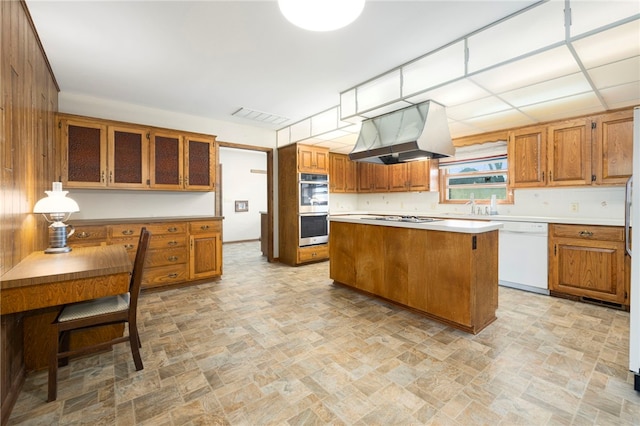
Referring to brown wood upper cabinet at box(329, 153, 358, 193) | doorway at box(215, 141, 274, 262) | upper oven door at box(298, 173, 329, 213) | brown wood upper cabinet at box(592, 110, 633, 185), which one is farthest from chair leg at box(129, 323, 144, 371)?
doorway at box(215, 141, 274, 262)

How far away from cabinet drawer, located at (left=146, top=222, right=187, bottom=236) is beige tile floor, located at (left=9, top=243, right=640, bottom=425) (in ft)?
3.53

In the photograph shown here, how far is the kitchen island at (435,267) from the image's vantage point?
8.21 ft

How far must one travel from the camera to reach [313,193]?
5.31m

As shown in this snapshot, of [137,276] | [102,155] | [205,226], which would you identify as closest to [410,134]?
[137,276]

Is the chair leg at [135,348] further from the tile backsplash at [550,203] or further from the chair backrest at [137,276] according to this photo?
the tile backsplash at [550,203]

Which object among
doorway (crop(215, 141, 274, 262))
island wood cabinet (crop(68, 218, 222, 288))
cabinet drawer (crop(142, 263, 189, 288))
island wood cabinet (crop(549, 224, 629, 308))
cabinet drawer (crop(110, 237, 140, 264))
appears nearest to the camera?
island wood cabinet (crop(549, 224, 629, 308))

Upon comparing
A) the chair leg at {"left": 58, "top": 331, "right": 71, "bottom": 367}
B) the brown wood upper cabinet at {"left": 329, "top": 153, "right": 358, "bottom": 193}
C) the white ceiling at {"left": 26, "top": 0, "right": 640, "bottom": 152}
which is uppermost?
the white ceiling at {"left": 26, "top": 0, "right": 640, "bottom": 152}

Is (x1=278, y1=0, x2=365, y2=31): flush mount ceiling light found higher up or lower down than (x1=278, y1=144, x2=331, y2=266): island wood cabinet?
higher up

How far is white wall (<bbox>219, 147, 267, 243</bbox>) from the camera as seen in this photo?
7.88 meters

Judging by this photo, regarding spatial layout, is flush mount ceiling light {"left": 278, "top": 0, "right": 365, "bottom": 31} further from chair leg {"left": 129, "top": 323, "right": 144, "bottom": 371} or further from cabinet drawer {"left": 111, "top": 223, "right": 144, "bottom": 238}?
cabinet drawer {"left": 111, "top": 223, "right": 144, "bottom": 238}

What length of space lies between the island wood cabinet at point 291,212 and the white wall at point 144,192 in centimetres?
78

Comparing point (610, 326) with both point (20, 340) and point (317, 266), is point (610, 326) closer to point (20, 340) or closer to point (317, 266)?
point (317, 266)

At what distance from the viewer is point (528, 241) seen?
11.9 ft

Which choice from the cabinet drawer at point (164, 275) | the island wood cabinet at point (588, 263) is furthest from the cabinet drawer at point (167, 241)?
the island wood cabinet at point (588, 263)
